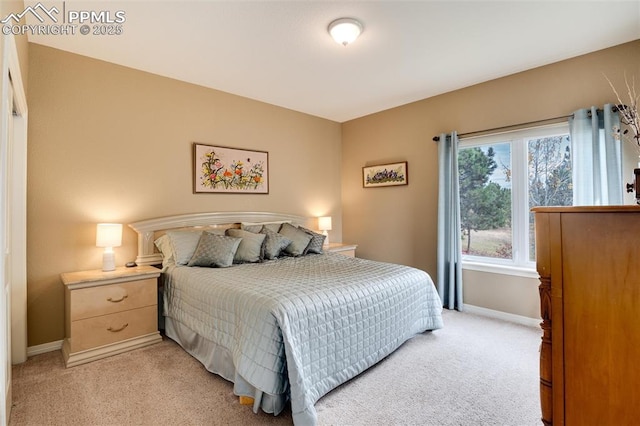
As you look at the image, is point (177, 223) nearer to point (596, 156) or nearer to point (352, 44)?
point (352, 44)

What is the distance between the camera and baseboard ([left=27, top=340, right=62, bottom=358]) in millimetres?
2630

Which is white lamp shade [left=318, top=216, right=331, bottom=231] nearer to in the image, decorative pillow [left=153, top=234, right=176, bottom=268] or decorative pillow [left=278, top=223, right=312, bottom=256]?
decorative pillow [left=278, top=223, right=312, bottom=256]

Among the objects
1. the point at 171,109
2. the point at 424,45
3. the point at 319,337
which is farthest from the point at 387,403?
the point at 171,109

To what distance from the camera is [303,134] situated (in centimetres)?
476

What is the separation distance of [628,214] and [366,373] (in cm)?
185

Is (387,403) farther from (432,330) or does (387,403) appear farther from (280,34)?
(280,34)

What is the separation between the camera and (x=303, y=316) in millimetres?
1900

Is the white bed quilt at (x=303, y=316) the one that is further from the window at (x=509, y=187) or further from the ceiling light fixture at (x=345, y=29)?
the ceiling light fixture at (x=345, y=29)

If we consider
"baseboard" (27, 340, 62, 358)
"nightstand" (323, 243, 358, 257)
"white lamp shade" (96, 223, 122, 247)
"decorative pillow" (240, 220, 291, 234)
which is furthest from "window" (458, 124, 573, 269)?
"baseboard" (27, 340, 62, 358)

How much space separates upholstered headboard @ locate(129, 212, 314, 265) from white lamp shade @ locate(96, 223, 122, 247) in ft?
1.21

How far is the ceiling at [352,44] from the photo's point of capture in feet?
7.43

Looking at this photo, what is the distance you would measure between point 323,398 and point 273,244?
1796 mm

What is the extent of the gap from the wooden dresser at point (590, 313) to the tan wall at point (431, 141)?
246 cm

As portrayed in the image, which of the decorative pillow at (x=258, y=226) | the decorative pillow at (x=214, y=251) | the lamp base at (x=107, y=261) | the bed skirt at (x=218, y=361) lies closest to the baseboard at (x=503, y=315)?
the decorative pillow at (x=258, y=226)
